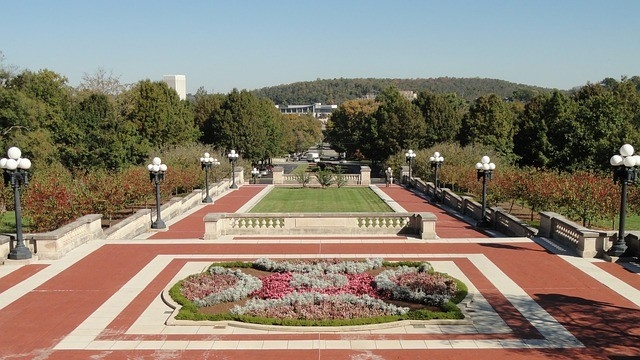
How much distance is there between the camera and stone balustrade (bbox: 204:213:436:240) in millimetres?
22766

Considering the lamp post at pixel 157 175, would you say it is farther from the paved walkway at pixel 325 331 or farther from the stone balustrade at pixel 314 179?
the stone balustrade at pixel 314 179

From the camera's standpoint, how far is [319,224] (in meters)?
23.2

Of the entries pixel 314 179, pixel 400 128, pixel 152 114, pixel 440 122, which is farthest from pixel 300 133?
pixel 314 179

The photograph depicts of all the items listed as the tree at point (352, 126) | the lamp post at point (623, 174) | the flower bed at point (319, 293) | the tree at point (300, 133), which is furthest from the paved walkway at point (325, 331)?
the tree at point (300, 133)

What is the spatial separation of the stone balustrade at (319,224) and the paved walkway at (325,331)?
3.11 metres

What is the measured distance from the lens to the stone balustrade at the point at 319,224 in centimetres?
2277

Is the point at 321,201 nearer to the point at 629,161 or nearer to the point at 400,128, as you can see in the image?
the point at 629,161

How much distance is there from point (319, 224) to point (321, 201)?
1547cm

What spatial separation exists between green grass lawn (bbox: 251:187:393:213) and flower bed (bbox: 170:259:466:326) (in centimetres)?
1755

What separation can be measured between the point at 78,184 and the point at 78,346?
18.4m

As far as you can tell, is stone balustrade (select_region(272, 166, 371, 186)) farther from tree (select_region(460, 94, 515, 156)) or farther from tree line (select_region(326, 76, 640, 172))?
tree (select_region(460, 94, 515, 156))

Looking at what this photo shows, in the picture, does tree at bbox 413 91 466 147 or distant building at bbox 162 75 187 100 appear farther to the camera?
distant building at bbox 162 75 187 100

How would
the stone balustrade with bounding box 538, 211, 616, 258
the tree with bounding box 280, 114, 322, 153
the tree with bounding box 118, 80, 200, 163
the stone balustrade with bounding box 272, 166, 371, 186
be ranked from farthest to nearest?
1. the tree with bounding box 280, 114, 322, 153
2. the tree with bounding box 118, 80, 200, 163
3. the stone balustrade with bounding box 272, 166, 371, 186
4. the stone balustrade with bounding box 538, 211, 616, 258

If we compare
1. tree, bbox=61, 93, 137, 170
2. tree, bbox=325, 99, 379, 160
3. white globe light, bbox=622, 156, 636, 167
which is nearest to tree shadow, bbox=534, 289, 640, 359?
white globe light, bbox=622, 156, 636, 167
